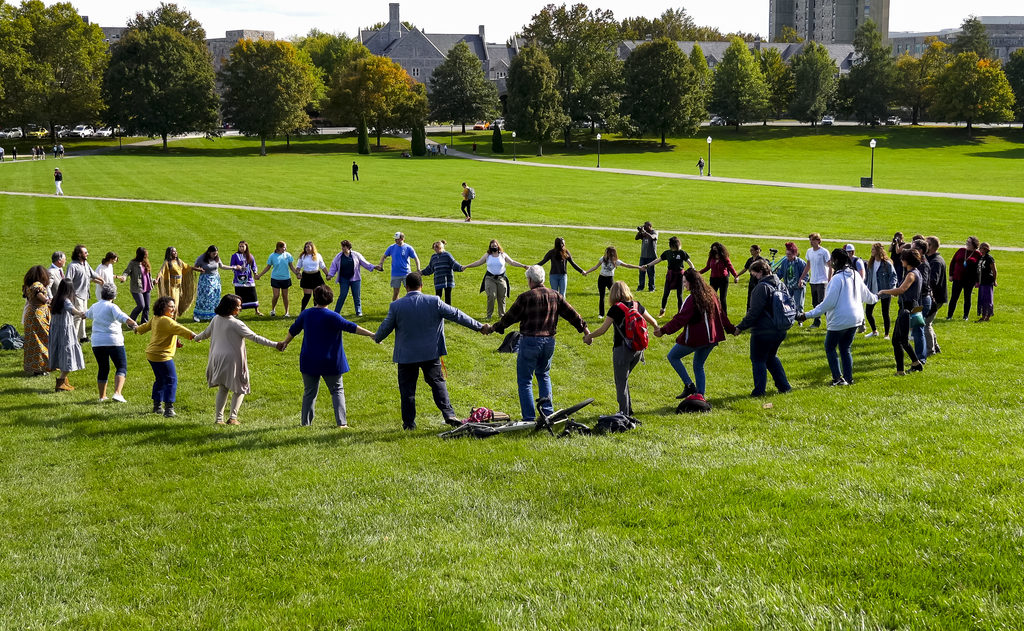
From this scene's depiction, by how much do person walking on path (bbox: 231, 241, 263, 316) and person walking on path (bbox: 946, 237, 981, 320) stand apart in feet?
49.7

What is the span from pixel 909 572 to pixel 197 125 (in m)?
98.1

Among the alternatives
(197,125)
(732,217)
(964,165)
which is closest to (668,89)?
(964,165)

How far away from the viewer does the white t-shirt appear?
17.6 metres

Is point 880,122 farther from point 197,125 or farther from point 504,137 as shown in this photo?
point 197,125

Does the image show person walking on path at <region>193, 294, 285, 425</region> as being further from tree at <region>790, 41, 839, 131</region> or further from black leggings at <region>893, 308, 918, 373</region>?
tree at <region>790, 41, 839, 131</region>

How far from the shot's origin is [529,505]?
7781 mm

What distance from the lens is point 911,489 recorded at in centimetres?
751

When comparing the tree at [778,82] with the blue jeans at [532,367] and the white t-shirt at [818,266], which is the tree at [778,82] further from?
the blue jeans at [532,367]

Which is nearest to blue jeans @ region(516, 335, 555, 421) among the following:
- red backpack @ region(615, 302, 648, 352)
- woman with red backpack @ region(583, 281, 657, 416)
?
woman with red backpack @ region(583, 281, 657, 416)

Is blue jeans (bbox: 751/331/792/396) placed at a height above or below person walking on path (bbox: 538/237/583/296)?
below

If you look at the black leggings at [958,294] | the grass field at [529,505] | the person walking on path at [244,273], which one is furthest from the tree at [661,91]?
the grass field at [529,505]

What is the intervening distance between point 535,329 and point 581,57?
9298 centimetres

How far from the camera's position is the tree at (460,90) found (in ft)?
340

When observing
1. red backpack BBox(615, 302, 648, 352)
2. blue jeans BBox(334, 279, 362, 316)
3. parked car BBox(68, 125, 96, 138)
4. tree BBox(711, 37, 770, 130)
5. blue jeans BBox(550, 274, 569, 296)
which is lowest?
blue jeans BBox(334, 279, 362, 316)
